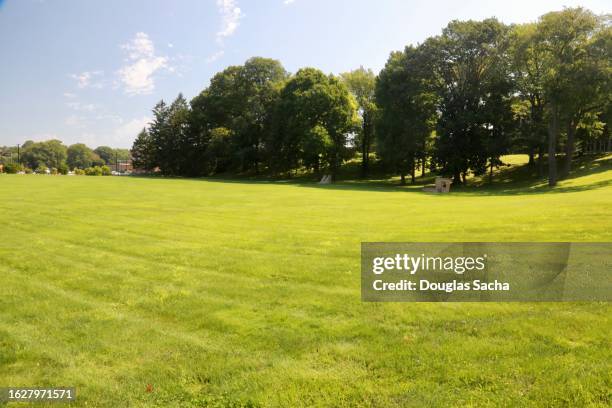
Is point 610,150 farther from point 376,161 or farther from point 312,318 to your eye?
point 312,318

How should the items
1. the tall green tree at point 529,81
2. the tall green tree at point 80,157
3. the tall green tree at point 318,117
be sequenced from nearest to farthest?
1. the tall green tree at point 529,81
2. the tall green tree at point 318,117
3. the tall green tree at point 80,157

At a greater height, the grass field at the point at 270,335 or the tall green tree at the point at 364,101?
the tall green tree at the point at 364,101

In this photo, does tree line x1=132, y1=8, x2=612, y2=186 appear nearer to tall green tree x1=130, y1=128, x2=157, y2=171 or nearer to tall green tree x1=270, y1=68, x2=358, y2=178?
tall green tree x1=270, y1=68, x2=358, y2=178

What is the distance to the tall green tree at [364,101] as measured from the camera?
5872cm

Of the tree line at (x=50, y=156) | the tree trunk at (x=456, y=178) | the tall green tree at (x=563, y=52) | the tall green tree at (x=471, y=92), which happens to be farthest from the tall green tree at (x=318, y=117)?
the tree line at (x=50, y=156)

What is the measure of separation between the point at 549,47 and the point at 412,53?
13486 millimetres

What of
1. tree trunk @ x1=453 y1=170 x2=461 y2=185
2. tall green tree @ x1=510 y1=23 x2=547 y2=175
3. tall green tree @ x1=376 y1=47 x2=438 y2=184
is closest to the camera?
tall green tree @ x1=510 y1=23 x2=547 y2=175

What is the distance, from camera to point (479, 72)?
1678 inches

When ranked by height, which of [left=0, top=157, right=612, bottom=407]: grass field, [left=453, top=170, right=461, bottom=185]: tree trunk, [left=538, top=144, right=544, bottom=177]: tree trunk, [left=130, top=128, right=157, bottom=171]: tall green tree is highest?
[left=130, top=128, right=157, bottom=171]: tall green tree

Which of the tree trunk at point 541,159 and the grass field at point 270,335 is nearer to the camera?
the grass field at point 270,335

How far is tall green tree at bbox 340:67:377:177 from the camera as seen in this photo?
58.7 metres

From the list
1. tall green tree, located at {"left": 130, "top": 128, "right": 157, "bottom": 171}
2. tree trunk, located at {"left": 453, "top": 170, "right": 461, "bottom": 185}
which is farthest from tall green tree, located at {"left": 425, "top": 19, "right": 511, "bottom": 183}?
tall green tree, located at {"left": 130, "top": 128, "right": 157, "bottom": 171}

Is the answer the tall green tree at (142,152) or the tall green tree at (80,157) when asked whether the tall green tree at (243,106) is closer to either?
the tall green tree at (142,152)

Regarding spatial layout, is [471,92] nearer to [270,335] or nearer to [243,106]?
[243,106]
